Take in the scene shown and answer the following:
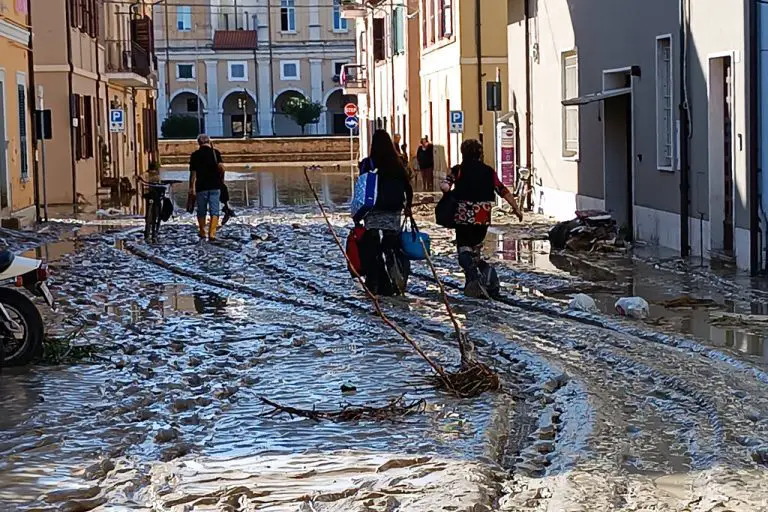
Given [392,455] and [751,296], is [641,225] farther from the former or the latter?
[392,455]

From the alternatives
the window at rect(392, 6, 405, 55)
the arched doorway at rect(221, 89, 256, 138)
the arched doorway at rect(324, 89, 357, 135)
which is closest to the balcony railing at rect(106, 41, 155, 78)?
the window at rect(392, 6, 405, 55)

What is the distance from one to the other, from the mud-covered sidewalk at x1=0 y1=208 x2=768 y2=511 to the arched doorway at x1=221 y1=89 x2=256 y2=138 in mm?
73780

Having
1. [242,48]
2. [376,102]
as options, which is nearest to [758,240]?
[376,102]

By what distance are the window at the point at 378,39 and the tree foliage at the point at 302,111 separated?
22996mm

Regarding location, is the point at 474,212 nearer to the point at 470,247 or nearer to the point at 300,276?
the point at 470,247

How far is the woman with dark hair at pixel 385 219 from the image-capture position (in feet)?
48.8

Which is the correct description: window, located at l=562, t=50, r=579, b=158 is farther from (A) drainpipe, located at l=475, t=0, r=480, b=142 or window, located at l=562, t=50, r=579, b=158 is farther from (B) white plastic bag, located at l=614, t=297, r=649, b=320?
(A) drainpipe, located at l=475, t=0, r=480, b=142

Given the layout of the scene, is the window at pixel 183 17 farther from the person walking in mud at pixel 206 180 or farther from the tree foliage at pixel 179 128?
the person walking in mud at pixel 206 180

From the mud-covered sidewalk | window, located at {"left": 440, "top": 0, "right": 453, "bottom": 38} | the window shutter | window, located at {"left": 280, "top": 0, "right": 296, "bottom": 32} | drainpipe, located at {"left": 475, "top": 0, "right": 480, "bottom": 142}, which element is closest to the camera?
the mud-covered sidewalk

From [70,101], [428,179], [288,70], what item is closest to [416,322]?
[70,101]

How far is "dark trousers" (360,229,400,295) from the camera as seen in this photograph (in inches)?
590

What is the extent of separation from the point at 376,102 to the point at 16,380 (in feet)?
177

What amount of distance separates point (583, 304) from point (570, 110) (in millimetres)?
12578

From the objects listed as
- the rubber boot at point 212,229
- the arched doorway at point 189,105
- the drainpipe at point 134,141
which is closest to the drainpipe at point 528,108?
the rubber boot at point 212,229
